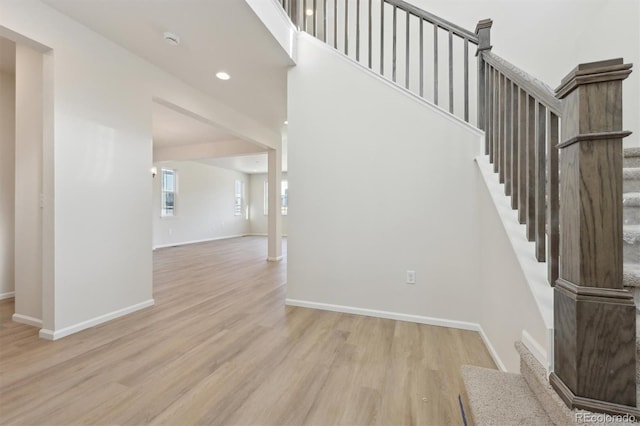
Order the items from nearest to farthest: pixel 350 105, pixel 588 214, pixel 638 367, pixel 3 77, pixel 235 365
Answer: pixel 588 214, pixel 638 367, pixel 235 365, pixel 350 105, pixel 3 77

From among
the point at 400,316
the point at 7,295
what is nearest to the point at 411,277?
the point at 400,316

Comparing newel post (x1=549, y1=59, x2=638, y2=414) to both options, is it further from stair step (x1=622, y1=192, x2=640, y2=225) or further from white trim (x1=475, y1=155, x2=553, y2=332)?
stair step (x1=622, y1=192, x2=640, y2=225)

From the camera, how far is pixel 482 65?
7.33 feet

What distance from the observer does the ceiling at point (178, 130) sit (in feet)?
14.0

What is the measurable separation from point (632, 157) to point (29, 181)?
14.2ft

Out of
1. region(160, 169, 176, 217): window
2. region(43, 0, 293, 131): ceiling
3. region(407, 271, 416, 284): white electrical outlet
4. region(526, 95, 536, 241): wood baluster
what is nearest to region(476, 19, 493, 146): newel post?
region(526, 95, 536, 241): wood baluster

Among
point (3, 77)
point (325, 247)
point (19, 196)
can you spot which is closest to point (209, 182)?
point (3, 77)

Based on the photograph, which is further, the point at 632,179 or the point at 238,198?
the point at 238,198

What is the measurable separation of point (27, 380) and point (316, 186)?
2.34 meters

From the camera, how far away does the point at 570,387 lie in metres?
0.80

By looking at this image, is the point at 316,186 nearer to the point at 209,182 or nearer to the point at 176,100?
the point at 176,100

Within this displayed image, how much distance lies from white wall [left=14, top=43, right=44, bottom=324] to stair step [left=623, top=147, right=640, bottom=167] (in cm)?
409

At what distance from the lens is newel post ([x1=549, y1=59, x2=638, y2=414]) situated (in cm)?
76

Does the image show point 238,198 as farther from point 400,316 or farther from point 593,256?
point 593,256
